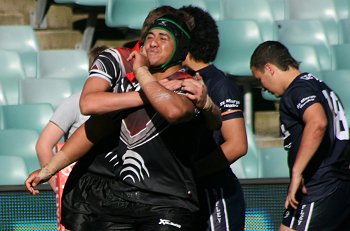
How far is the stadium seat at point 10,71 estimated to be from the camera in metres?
8.73

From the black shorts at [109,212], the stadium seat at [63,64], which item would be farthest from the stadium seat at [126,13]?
the black shorts at [109,212]

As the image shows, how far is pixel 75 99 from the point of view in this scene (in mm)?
5863

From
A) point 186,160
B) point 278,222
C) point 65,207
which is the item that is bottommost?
point 278,222

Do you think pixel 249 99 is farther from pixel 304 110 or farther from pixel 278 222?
pixel 304 110

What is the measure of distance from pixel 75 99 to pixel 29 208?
83 centimetres

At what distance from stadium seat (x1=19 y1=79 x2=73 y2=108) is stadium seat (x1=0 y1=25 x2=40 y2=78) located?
0.66 metres

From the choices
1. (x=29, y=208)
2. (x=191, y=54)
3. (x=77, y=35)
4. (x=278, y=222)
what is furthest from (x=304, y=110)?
(x=77, y=35)

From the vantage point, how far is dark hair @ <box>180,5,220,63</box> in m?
4.89

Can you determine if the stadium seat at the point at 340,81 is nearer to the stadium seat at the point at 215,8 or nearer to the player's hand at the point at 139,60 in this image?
the stadium seat at the point at 215,8

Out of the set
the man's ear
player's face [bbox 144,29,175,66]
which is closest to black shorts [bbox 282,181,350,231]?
the man's ear

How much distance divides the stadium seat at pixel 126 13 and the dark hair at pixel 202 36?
4255mm

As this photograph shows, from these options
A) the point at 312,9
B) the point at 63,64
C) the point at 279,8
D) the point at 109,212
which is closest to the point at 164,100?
the point at 109,212

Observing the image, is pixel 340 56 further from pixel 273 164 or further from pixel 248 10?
pixel 273 164

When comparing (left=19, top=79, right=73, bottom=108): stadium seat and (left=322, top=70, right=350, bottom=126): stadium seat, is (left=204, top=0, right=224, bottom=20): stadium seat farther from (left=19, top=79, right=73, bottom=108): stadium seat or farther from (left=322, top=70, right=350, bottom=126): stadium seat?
(left=19, top=79, right=73, bottom=108): stadium seat
